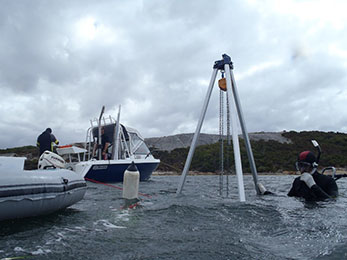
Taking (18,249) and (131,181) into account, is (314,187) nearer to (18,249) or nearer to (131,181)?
(131,181)

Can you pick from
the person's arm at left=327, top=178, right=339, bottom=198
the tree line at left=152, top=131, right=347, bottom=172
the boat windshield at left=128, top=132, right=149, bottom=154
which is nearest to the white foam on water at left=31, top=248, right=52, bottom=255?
the person's arm at left=327, top=178, right=339, bottom=198

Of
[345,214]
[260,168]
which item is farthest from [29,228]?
[260,168]

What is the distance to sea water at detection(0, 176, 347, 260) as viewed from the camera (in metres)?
3.44

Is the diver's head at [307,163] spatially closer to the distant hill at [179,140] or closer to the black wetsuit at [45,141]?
the black wetsuit at [45,141]

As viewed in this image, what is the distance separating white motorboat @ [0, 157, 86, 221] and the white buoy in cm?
207

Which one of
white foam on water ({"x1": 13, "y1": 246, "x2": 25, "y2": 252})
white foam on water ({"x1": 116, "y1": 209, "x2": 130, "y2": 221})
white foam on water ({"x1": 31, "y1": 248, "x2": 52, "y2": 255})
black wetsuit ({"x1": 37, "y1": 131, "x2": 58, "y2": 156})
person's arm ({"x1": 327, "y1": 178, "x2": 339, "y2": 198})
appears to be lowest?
white foam on water ({"x1": 31, "y1": 248, "x2": 52, "y2": 255})

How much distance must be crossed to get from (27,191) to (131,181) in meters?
3.59

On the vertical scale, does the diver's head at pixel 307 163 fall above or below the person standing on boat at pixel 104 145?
below

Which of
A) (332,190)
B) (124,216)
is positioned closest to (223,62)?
(332,190)

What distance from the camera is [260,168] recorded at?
4056 centimetres

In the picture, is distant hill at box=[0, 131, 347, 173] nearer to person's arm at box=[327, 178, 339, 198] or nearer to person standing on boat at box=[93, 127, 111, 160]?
person standing on boat at box=[93, 127, 111, 160]

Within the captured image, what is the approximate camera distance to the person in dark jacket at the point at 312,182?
8.27 meters

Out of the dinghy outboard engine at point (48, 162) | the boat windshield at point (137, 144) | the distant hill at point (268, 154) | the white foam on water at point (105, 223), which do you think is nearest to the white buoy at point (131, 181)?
the dinghy outboard engine at point (48, 162)

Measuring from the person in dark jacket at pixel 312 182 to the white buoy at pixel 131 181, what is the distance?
5.08m
